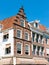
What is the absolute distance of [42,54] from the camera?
44.7 m

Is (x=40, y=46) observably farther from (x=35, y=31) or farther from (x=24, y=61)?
(x=24, y=61)

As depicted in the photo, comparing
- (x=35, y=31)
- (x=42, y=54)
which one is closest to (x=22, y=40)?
(x=35, y=31)

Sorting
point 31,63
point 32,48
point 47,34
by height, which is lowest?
point 31,63

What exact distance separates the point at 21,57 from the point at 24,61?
4.91 feet

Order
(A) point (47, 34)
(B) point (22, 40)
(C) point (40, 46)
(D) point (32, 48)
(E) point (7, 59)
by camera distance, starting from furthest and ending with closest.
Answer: (A) point (47, 34), (C) point (40, 46), (D) point (32, 48), (B) point (22, 40), (E) point (7, 59)

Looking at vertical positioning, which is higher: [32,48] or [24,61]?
[32,48]

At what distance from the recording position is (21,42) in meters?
38.4

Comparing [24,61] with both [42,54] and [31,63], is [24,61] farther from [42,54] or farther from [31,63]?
[42,54]

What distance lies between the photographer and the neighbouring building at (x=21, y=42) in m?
36.5

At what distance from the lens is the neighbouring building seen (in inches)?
1437

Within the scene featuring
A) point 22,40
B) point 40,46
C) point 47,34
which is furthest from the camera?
point 47,34

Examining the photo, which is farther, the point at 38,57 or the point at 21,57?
the point at 38,57

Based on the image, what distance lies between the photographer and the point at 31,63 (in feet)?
125

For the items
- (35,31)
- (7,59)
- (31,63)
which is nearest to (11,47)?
(7,59)
